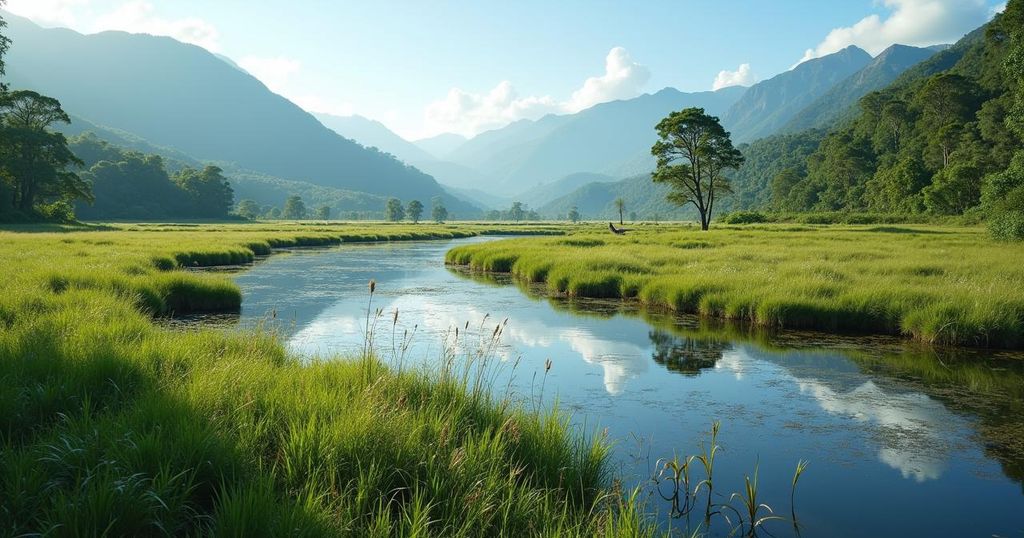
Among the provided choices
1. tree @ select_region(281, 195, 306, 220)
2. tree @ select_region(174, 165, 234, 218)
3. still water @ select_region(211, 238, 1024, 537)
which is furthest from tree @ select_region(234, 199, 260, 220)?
still water @ select_region(211, 238, 1024, 537)

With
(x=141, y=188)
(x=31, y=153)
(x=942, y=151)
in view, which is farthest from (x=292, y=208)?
(x=942, y=151)

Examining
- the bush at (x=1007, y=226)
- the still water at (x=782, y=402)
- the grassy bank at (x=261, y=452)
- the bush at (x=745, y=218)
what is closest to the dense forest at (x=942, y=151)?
the bush at (x=1007, y=226)

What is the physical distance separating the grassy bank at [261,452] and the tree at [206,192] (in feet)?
394

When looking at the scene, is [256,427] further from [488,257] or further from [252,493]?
[488,257]

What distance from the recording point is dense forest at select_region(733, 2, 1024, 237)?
1319 inches

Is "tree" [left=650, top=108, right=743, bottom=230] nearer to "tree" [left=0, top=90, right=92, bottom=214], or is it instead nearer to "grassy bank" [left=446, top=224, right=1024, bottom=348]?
"grassy bank" [left=446, top=224, right=1024, bottom=348]

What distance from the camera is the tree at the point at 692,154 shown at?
53938mm

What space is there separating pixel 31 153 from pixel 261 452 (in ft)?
222

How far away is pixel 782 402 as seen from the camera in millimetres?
9961

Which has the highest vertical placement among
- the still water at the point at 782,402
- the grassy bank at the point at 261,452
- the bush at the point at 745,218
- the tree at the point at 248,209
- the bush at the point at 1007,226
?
the tree at the point at 248,209

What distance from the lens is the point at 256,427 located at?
17.9 feet

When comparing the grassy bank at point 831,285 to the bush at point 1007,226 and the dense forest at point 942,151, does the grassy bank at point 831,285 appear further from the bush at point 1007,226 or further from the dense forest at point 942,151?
the dense forest at point 942,151

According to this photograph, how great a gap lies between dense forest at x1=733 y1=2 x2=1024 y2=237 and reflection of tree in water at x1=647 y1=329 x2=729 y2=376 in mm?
26491

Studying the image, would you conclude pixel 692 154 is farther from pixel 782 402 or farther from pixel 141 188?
pixel 141 188
